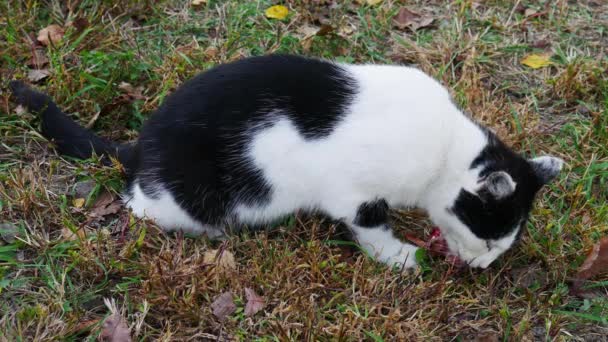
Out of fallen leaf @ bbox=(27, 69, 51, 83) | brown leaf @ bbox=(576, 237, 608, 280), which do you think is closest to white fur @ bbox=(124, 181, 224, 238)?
fallen leaf @ bbox=(27, 69, 51, 83)

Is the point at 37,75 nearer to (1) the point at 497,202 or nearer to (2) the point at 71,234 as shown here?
(2) the point at 71,234

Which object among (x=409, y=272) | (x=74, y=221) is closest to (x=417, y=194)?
(x=409, y=272)

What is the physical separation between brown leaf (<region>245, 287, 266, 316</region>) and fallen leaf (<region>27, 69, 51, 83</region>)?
1550 millimetres

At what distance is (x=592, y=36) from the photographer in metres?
3.74

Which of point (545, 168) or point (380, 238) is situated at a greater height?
point (545, 168)

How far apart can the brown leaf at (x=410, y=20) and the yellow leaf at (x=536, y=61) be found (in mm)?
558

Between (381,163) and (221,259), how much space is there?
0.68 m

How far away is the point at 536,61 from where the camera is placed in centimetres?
357

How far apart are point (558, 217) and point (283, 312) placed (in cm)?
124

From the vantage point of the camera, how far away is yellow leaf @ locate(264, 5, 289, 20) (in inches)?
144

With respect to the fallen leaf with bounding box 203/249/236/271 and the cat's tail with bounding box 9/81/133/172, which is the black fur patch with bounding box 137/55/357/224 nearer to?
the fallen leaf with bounding box 203/249/236/271

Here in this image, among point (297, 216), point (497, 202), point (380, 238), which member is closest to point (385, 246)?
point (380, 238)

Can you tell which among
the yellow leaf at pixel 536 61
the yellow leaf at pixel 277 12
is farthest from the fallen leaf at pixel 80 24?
the yellow leaf at pixel 536 61

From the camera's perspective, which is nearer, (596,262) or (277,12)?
(596,262)
